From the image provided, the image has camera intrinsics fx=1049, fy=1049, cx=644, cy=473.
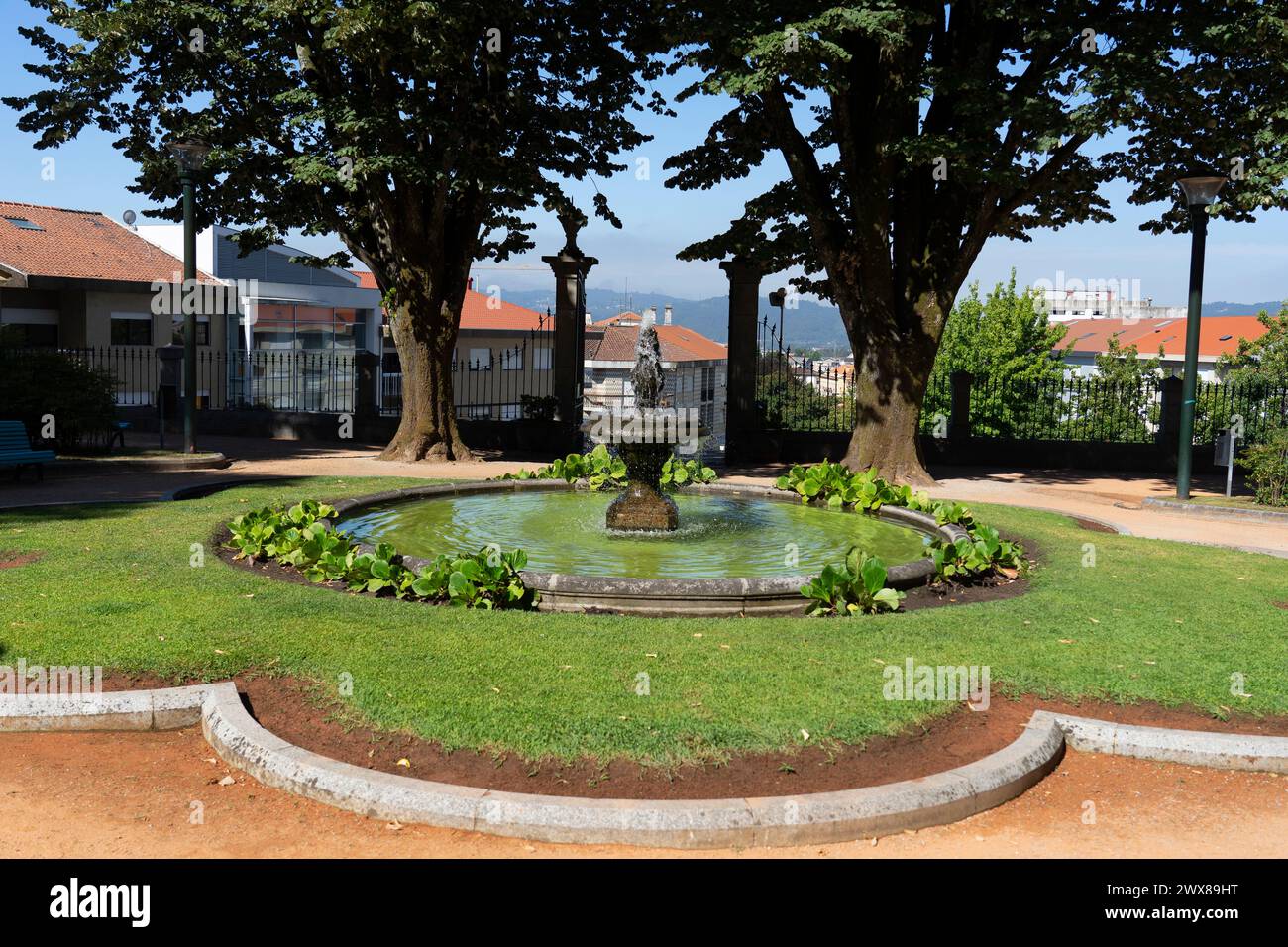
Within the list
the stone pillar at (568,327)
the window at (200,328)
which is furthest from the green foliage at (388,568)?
the window at (200,328)

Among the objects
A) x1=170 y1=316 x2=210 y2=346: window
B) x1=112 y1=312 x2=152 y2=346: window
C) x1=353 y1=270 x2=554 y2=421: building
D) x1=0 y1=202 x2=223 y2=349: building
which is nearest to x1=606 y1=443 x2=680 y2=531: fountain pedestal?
x1=0 y1=202 x2=223 y2=349: building

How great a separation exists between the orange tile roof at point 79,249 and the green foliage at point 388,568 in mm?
26464

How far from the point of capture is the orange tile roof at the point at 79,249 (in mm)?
32656

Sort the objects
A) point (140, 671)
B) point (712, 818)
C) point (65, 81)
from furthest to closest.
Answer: point (65, 81)
point (140, 671)
point (712, 818)

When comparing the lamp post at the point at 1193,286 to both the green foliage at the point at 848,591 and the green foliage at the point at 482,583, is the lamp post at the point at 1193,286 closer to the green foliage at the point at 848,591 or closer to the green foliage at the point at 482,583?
the green foliage at the point at 848,591

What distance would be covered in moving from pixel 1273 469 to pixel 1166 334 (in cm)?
8441

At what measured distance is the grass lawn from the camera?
5383mm

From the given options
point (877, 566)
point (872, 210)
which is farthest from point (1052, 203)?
point (877, 566)

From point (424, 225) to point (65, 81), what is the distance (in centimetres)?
679

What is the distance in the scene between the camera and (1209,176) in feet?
48.9
